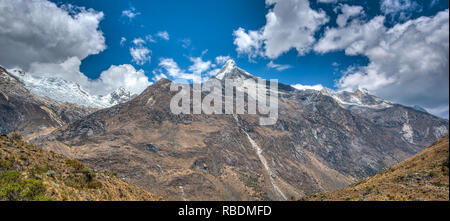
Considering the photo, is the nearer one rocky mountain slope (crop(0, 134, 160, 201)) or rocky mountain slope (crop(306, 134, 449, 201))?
rocky mountain slope (crop(0, 134, 160, 201))

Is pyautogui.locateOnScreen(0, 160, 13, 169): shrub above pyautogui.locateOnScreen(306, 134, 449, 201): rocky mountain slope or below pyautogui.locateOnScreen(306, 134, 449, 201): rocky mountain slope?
above

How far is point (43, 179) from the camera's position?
19859 mm

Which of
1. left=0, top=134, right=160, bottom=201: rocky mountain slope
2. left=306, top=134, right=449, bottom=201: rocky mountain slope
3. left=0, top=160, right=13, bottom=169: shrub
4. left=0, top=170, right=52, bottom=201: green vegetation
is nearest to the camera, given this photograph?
left=0, top=170, right=52, bottom=201: green vegetation

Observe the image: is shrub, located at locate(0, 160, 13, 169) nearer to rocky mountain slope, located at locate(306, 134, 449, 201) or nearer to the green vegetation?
the green vegetation

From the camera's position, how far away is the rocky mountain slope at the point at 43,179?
667 inches

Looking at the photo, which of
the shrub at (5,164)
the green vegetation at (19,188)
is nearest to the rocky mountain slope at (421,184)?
the green vegetation at (19,188)

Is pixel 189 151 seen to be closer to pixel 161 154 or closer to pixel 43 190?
pixel 161 154

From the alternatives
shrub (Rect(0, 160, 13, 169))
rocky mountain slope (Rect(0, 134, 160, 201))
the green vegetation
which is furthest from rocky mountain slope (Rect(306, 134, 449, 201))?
shrub (Rect(0, 160, 13, 169))

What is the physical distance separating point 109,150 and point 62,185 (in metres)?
129

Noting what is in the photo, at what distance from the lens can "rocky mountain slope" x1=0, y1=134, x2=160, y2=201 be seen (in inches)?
667

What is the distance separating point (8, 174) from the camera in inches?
716

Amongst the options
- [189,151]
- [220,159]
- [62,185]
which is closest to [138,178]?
[189,151]

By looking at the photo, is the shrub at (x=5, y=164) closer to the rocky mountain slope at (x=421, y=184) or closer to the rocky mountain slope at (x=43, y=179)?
the rocky mountain slope at (x=43, y=179)
